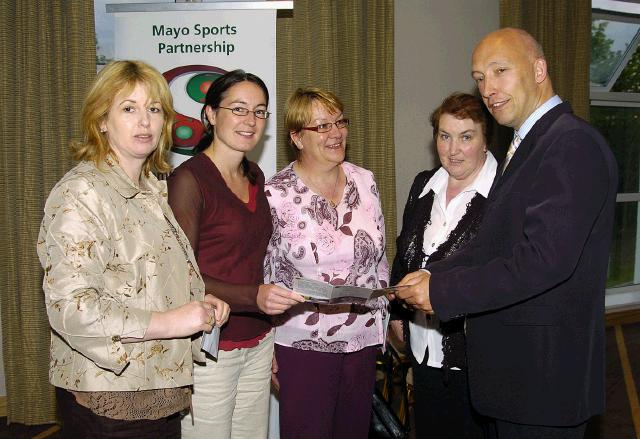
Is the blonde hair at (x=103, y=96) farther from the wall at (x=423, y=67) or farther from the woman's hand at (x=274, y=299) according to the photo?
the wall at (x=423, y=67)

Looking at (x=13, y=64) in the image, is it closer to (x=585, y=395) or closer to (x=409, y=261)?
(x=409, y=261)

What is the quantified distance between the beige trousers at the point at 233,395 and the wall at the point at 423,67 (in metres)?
2.57

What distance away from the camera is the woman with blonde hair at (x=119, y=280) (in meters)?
1.55

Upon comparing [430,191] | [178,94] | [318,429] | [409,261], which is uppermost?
[178,94]

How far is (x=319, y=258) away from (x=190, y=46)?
1.29 metres

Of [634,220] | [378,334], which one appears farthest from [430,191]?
[634,220]

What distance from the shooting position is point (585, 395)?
181 cm

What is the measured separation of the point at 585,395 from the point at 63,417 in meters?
1.50

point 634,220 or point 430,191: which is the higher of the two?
point 430,191

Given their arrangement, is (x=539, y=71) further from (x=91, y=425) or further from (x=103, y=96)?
(x=91, y=425)

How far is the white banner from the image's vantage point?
9.74ft

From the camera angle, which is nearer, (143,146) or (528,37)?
(143,146)

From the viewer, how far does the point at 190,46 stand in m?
2.99

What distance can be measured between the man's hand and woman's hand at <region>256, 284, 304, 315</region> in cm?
38
